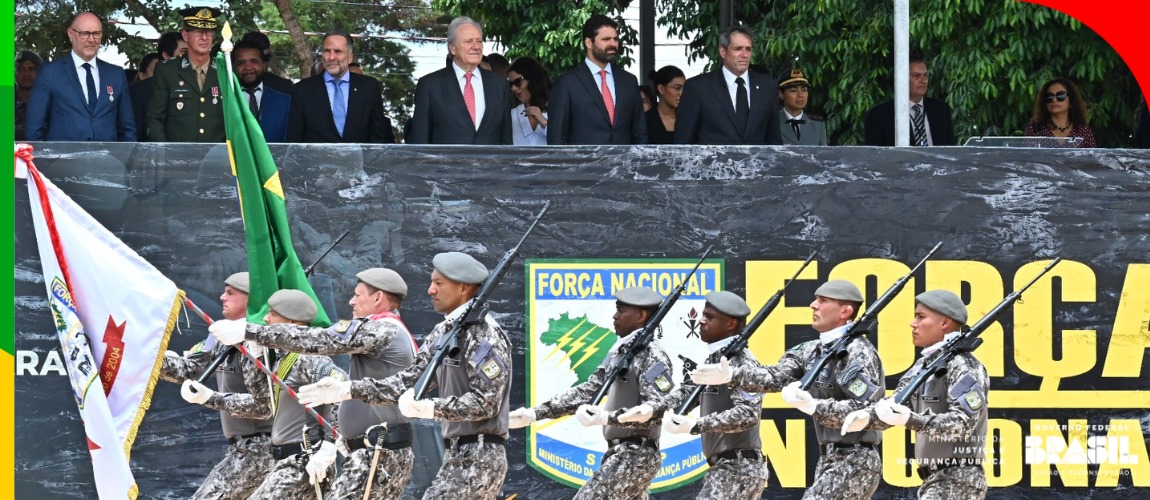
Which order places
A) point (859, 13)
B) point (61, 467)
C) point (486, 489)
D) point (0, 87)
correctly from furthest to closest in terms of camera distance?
point (859, 13) → point (61, 467) → point (486, 489) → point (0, 87)

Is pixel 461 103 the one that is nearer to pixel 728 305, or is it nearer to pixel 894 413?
pixel 728 305

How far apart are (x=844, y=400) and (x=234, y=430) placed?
3.69 metres

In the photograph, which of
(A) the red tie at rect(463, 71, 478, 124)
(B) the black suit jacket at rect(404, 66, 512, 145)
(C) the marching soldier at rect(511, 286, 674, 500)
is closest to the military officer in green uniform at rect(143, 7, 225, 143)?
(B) the black suit jacket at rect(404, 66, 512, 145)

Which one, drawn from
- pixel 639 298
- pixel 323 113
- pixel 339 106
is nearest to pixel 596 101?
pixel 339 106

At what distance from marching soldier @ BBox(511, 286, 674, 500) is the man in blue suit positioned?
3.83 m

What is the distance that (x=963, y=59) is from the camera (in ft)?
44.9

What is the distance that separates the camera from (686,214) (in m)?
11.7

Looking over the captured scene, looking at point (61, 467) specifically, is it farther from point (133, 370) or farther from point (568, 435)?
point (568, 435)

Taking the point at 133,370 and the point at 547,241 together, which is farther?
the point at 547,241

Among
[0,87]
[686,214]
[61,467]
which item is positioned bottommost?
[61,467]

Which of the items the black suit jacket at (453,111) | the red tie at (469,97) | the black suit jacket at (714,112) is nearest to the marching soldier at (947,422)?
the black suit jacket at (714,112)

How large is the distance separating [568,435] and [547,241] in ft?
4.44

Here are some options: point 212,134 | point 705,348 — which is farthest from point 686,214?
point 212,134

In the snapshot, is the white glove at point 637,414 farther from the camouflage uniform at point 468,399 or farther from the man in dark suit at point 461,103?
the man in dark suit at point 461,103
